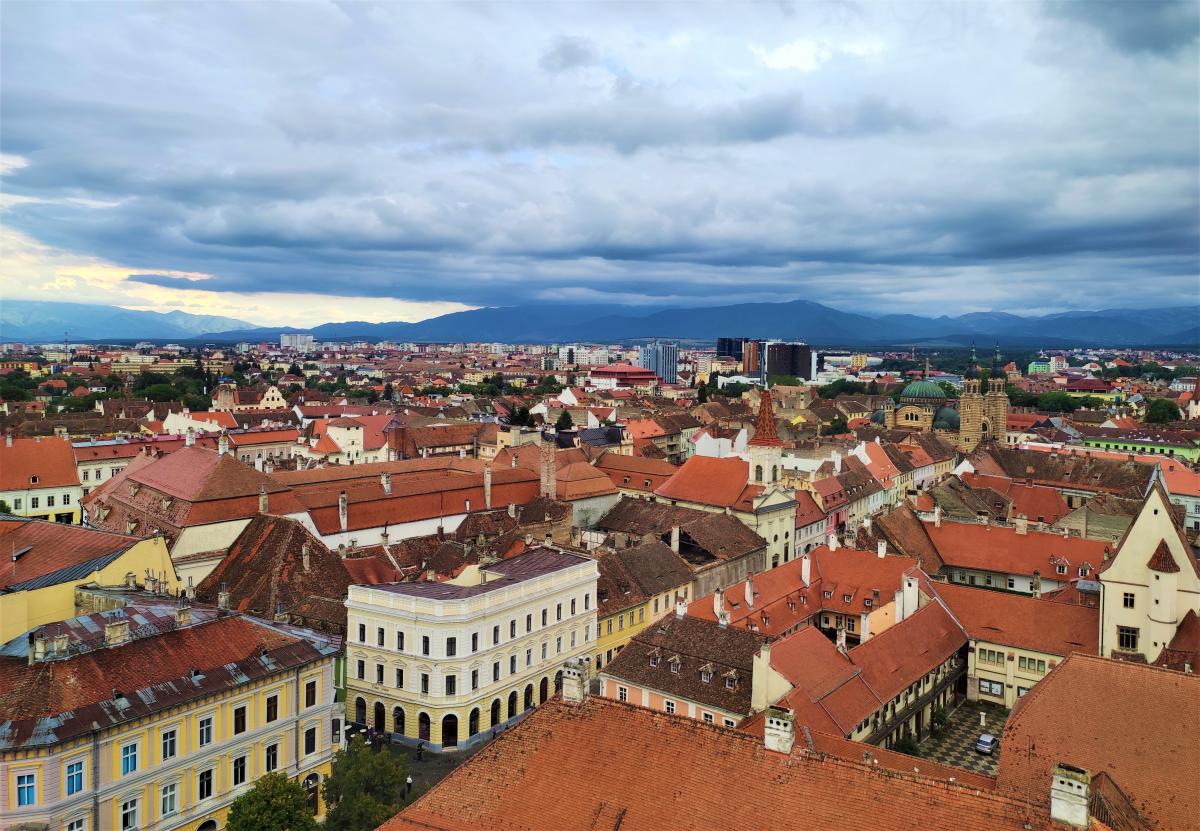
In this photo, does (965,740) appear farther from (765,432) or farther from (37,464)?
(37,464)

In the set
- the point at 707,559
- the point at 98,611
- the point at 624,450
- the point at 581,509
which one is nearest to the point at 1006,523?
the point at 707,559

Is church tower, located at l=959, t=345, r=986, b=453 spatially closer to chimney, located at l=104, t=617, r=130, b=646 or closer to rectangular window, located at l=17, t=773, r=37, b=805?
chimney, located at l=104, t=617, r=130, b=646

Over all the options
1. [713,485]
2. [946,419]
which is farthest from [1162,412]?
[713,485]

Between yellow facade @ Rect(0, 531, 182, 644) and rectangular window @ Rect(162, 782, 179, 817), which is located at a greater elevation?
yellow facade @ Rect(0, 531, 182, 644)

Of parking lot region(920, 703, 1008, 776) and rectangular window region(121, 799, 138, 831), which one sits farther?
parking lot region(920, 703, 1008, 776)

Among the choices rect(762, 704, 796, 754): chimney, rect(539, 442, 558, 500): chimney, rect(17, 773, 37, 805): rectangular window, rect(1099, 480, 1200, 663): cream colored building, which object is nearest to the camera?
rect(762, 704, 796, 754): chimney

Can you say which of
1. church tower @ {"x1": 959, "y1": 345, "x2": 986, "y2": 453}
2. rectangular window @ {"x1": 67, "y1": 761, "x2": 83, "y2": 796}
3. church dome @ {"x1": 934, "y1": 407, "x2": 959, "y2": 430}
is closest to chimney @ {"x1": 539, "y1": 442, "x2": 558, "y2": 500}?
rectangular window @ {"x1": 67, "y1": 761, "x2": 83, "y2": 796}
